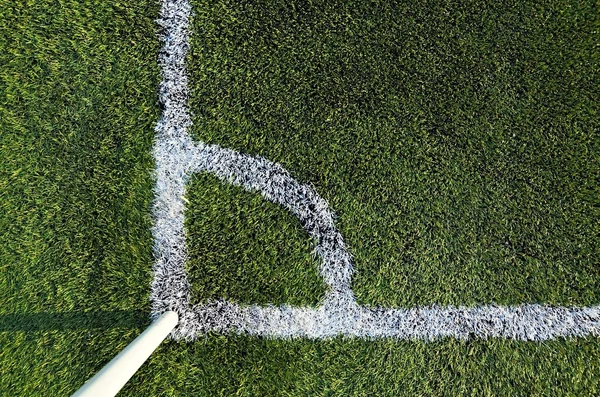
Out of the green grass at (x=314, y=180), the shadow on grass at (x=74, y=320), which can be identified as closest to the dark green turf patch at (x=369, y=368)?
the green grass at (x=314, y=180)

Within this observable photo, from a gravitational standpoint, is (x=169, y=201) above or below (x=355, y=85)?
below

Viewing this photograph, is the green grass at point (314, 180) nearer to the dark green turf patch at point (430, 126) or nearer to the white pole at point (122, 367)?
the dark green turf patch at point (430, 126)

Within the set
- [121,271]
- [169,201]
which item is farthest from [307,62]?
[121,271]

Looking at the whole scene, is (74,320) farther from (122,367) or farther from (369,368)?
(369,368)

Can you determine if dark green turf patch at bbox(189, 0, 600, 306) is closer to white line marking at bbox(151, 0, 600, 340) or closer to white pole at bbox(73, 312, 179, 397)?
white line marking at bbox(151, 0, 600, 340)

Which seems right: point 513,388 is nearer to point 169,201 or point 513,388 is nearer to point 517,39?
point 517,39

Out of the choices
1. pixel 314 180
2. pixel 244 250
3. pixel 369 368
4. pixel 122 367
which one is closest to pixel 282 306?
pixel 244 250

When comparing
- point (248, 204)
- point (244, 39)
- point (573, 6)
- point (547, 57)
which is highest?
point (573, 6)
